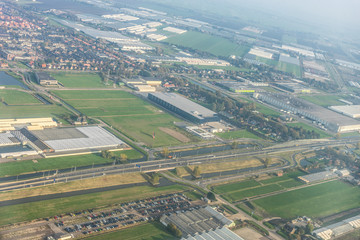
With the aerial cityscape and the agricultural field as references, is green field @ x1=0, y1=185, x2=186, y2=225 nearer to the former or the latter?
the aerial cityscape

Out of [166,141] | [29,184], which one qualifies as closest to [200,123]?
[166,141]

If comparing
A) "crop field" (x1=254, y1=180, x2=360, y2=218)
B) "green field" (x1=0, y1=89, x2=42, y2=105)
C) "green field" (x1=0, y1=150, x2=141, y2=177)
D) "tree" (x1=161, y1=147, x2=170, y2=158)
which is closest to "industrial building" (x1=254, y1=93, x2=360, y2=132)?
"crop field" (x1=254, y1=180, x2=360, y2=218)

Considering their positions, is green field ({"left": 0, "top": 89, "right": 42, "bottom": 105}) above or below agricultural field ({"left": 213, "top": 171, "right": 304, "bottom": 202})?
above

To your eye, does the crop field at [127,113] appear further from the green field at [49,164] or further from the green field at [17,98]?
the green field at [49,164]

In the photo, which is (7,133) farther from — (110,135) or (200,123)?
(200,123)

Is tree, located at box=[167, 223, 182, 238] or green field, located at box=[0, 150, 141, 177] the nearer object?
tree, located at box=[167, 223, 182, 238]

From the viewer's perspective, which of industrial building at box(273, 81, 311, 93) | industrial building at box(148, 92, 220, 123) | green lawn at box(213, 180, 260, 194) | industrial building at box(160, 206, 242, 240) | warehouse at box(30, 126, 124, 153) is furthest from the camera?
industrial building at box(273, 81, 311, 93)

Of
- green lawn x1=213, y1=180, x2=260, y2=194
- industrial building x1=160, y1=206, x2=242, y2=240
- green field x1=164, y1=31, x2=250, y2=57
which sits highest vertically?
green field x1=164, y1=31, x2=250, y2=57

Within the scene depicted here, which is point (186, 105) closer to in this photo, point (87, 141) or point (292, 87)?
point (87, 141)
